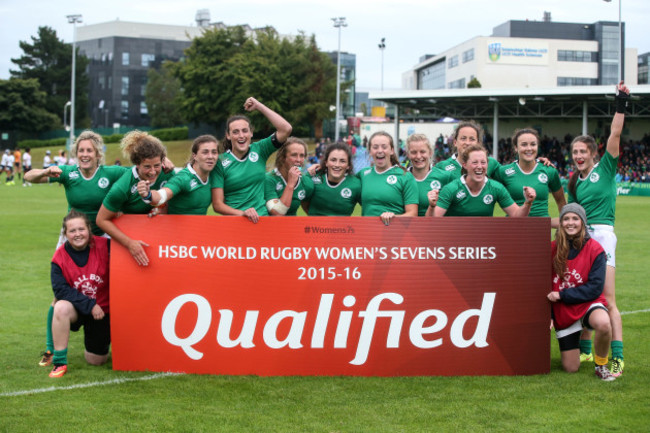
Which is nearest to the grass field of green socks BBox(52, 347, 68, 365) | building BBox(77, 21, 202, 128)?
green socks BBox(52, 347, 68, 365)

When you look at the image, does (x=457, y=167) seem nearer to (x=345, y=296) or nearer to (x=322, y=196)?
(x=322, y=196)

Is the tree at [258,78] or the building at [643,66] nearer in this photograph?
the tree at [258,78]

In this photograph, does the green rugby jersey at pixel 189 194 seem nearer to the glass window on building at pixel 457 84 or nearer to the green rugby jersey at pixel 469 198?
the green rugby jersey at pixel 469 198

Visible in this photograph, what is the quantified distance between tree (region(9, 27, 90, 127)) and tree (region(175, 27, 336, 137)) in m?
24.1

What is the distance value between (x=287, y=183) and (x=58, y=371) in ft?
7.80

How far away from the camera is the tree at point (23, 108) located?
72375 millimetres

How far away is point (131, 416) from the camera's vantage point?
448 cm

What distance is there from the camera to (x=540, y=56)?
8012 centimetres

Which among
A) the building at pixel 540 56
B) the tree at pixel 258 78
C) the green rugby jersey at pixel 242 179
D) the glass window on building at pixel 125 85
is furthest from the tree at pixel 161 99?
the green rugby jersey at pixel 242 179

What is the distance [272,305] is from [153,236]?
1.08 meters

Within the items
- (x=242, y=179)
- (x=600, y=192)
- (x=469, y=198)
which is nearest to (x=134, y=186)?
(x=242, y=179)

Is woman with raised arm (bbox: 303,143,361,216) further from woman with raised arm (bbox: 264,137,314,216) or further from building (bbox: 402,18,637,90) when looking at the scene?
building (bbox: 402,18,637,90)

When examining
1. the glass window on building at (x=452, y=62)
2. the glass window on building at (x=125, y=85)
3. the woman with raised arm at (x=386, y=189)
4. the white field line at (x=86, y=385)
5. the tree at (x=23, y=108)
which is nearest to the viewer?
the white field line at (x=86, y=385)

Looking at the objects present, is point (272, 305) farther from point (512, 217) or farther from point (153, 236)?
point (512, 217)
